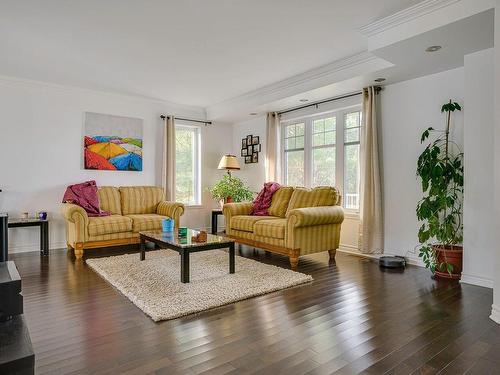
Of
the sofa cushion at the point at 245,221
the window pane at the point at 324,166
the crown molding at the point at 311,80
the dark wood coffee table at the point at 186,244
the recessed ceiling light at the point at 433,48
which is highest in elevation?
the crown molding at the point at 311,80

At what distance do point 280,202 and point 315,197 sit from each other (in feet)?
2.09

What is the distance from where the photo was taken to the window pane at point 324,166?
549 centimetres

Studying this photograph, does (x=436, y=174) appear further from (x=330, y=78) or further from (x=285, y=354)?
(x=285, y=354)

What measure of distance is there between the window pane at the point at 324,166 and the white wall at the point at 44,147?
3.22 meters

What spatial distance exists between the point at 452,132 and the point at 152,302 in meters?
3.73

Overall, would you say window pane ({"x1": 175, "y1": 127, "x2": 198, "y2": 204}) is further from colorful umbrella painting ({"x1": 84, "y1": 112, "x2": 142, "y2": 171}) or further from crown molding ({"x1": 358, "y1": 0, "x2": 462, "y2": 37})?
crown molding ({"x1": 358, "y1": 0, "x2": 462, "y2": 37})

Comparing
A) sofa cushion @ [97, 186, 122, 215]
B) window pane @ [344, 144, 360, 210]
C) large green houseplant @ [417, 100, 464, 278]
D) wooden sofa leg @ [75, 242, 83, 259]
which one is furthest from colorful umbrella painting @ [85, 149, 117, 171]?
large green houseplant @ [417, 100, 464, 278]

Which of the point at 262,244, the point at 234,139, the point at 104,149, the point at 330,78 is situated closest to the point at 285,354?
the point at 262,244

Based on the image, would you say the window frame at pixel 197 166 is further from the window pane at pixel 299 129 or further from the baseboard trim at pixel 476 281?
the baseboard trim at pixel 476 281

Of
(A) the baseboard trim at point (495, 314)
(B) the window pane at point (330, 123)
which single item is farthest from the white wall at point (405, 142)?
(A) the baseboard trim at point (495, 314)

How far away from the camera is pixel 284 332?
234 cm

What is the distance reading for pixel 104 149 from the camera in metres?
5.75

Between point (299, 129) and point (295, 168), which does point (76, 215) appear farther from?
point (299, 129)

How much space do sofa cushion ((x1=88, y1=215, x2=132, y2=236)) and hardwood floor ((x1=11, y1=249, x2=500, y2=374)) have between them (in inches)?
47.1
